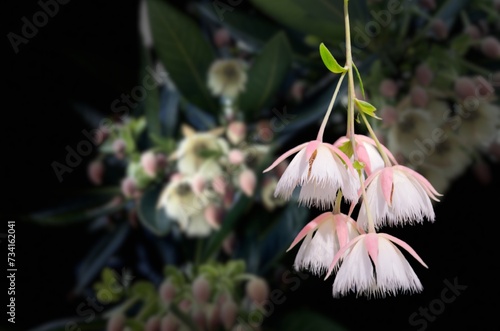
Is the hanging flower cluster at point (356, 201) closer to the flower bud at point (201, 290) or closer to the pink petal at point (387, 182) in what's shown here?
the pink petal at point (387, 182)

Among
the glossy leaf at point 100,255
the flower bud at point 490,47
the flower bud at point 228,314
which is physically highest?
the flower bud at point 490,47

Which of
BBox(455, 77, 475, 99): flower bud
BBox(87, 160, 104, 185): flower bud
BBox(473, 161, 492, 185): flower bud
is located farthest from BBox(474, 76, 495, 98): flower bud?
BBox(87, 160, 104, 185): flower bud

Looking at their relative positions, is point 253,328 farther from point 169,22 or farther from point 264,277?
point 169,22

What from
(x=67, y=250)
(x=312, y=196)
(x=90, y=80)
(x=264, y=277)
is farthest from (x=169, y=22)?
(x=312, y=196)

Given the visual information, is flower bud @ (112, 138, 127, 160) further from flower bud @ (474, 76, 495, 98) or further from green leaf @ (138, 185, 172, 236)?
flower bud @ (474, 76, 495, 98)

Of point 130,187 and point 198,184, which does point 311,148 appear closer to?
point 198,184

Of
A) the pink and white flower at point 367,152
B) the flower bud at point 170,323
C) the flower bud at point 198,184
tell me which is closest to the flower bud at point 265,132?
the flower bud at point 198,184
